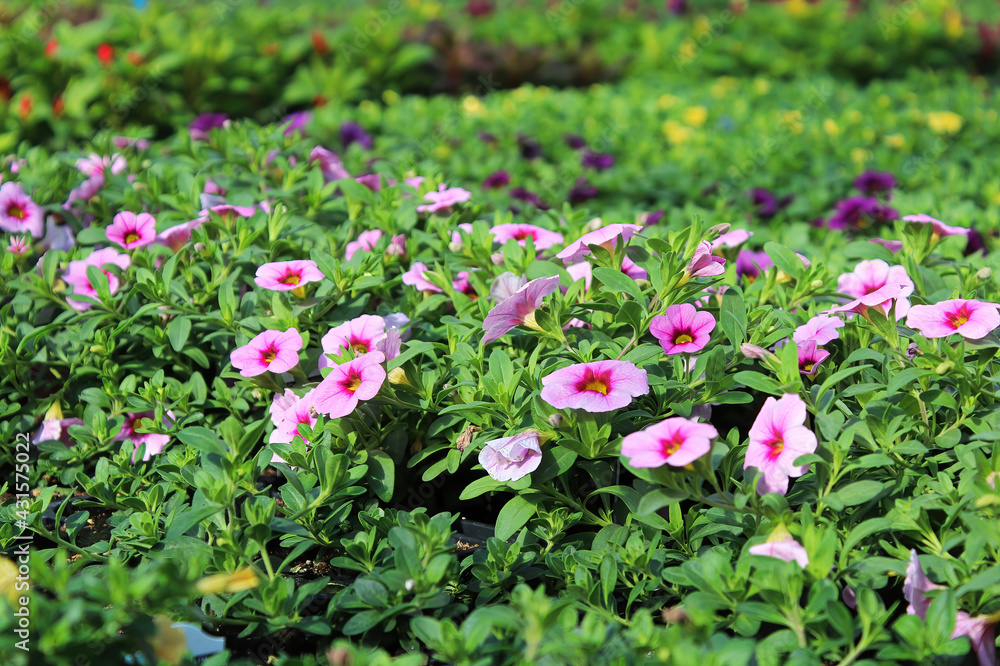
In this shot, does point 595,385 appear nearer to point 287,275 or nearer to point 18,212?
point 287,275

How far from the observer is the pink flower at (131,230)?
2.14m

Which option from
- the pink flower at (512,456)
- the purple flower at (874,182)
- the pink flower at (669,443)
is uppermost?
the pink flower at (669,443)

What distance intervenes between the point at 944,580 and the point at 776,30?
6138 millimetres

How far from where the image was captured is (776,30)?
6.51 metres

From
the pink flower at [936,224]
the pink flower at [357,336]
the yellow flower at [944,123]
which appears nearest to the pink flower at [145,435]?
the pink flower at [357,336]

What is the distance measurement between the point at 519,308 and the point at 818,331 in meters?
0.59

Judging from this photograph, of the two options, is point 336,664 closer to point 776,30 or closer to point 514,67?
point 514,67

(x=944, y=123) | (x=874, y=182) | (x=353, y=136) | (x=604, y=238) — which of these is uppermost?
(x=604, y=238)

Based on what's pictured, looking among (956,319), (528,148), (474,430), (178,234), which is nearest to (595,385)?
(474,430)

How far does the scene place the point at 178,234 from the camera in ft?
7.04

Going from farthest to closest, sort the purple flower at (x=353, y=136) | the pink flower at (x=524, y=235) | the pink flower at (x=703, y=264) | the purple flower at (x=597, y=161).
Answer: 1. the purple flower at (x=353, y=136)
2. the purple flower at (x=597, y=161)
3. the pink flower at (x=524, y=235)
4. the pink flower at (x=703, y=264)

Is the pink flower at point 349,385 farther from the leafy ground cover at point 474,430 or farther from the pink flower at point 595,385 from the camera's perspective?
the pink flower at point 595,385

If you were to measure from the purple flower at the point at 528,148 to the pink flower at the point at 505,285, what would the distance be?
214cm

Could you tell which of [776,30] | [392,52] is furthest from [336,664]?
[776,30]
